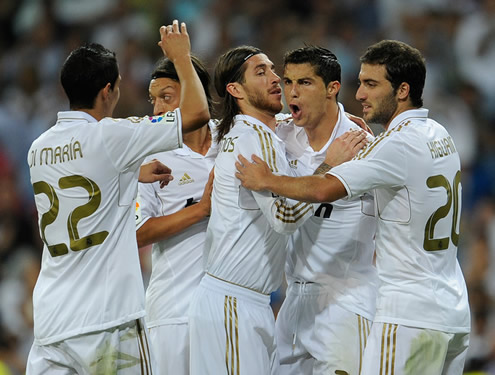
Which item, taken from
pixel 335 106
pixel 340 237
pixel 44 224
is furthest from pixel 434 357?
pixel 44 224

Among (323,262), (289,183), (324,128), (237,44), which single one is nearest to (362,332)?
(323,262)

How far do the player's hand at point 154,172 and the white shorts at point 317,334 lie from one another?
1.07 meters

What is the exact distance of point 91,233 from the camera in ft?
15.1

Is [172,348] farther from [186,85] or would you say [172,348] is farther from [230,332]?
[186,85]

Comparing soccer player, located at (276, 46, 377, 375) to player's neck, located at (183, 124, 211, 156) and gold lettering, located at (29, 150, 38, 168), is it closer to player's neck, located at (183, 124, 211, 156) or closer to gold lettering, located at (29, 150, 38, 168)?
player's neck, located at (183, 124, 211, 156)

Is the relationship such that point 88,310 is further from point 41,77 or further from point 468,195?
point 41,77

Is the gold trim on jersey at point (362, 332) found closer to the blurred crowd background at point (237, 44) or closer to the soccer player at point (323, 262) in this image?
the soccer player at point (323, 262)

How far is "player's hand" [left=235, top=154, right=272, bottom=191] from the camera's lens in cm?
485

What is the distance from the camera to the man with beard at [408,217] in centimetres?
464

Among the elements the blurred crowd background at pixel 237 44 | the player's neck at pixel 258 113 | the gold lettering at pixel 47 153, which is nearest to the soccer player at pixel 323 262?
the player's neck at pixel 258 113

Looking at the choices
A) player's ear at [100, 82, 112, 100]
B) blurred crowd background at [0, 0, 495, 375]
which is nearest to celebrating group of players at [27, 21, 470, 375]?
player's ear at [100, 82, 112, 100]

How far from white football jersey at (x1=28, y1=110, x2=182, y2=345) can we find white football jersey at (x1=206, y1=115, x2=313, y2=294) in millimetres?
584

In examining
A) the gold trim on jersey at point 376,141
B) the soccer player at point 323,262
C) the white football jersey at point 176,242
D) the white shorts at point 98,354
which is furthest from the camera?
the white football jersey at point 176,242

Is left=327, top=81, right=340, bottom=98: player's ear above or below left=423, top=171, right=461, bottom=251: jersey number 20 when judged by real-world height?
above
